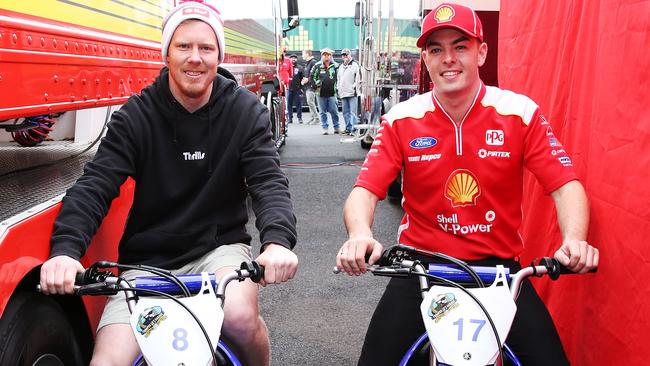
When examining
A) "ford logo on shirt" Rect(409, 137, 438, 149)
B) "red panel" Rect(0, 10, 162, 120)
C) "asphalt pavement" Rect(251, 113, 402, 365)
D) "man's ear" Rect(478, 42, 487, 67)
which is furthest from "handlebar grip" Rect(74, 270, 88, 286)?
"asphalt pavement" Rect(251, 113, 402, 365)

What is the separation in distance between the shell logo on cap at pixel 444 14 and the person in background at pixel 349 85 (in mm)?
12996

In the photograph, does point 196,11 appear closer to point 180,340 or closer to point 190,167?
point 190,167

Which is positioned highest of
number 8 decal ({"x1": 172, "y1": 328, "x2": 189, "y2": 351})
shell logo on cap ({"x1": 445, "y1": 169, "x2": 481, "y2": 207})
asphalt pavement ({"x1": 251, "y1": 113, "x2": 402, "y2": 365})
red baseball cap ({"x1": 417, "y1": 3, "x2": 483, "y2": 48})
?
red baseball cap ({"x1": 417, "y1": 3, "x2": 483, "y2": 48})

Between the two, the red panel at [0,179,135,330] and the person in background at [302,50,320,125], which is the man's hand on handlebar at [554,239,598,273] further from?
the person in background at [302,50,320,125]

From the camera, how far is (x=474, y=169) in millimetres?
2703

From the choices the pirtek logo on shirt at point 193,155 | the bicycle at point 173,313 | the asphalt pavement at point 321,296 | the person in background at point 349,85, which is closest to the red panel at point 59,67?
the pirtek logo on shirt at point 193,155

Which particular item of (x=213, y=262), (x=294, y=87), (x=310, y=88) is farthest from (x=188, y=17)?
(x=294, y=87)

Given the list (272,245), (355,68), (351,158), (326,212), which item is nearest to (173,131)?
(272,245)

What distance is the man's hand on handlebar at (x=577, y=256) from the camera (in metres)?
2.28

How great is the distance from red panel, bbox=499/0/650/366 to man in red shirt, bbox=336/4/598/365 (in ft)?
0.53

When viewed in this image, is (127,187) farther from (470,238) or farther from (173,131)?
(470,238)

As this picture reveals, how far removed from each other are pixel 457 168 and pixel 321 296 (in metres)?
2.64

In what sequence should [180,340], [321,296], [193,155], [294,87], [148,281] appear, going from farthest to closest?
[294,87] < [321,296] < [193,155] < [148,281] < [180,340]

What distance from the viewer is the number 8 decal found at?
1891 millimetres
